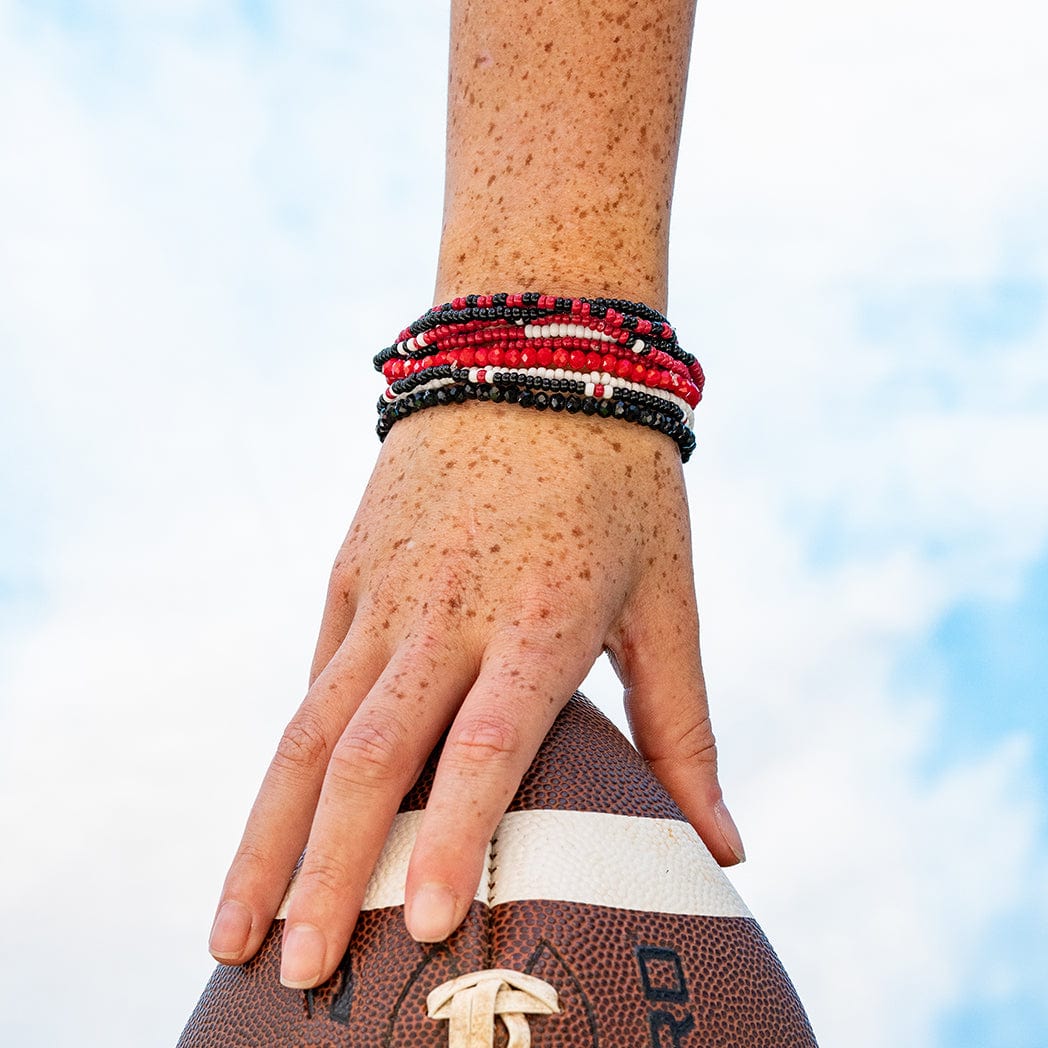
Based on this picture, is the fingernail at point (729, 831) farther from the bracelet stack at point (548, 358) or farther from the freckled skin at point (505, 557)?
the bracelet stack at point (548, 358)

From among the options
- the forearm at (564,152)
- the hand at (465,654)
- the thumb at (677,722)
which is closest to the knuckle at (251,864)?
the hand at (465,654)

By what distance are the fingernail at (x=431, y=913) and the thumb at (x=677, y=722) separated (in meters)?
0.51

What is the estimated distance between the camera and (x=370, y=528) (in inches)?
64.9

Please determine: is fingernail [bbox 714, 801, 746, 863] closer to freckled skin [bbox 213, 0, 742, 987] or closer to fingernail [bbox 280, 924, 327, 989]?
freckled skin [bbox 213, 0, 742, 987]

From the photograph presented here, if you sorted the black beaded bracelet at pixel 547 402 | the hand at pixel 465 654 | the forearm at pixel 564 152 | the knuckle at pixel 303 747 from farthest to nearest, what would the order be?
the forearm at pixel 564 152 < the black beaded bracelet at pixel 547 402 < the knuckle at pixel 303 747 < the hand at pixel 465 654

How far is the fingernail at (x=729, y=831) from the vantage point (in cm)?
Result: 173

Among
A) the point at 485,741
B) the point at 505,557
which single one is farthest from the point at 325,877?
the point at 505,557

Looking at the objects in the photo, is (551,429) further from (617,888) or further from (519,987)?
(519,987)

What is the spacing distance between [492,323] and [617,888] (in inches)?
28.6

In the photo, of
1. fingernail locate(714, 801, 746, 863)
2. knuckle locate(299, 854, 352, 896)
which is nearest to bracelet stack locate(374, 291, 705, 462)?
fingernail locate(714, 801, 746, 863)

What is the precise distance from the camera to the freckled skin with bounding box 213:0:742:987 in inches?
53.1

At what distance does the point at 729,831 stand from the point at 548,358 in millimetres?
668

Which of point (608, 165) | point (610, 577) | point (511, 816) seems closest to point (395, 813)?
point (511, 816)

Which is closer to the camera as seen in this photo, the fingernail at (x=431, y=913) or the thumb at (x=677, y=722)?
the fingernail at (x=431, y=913)
